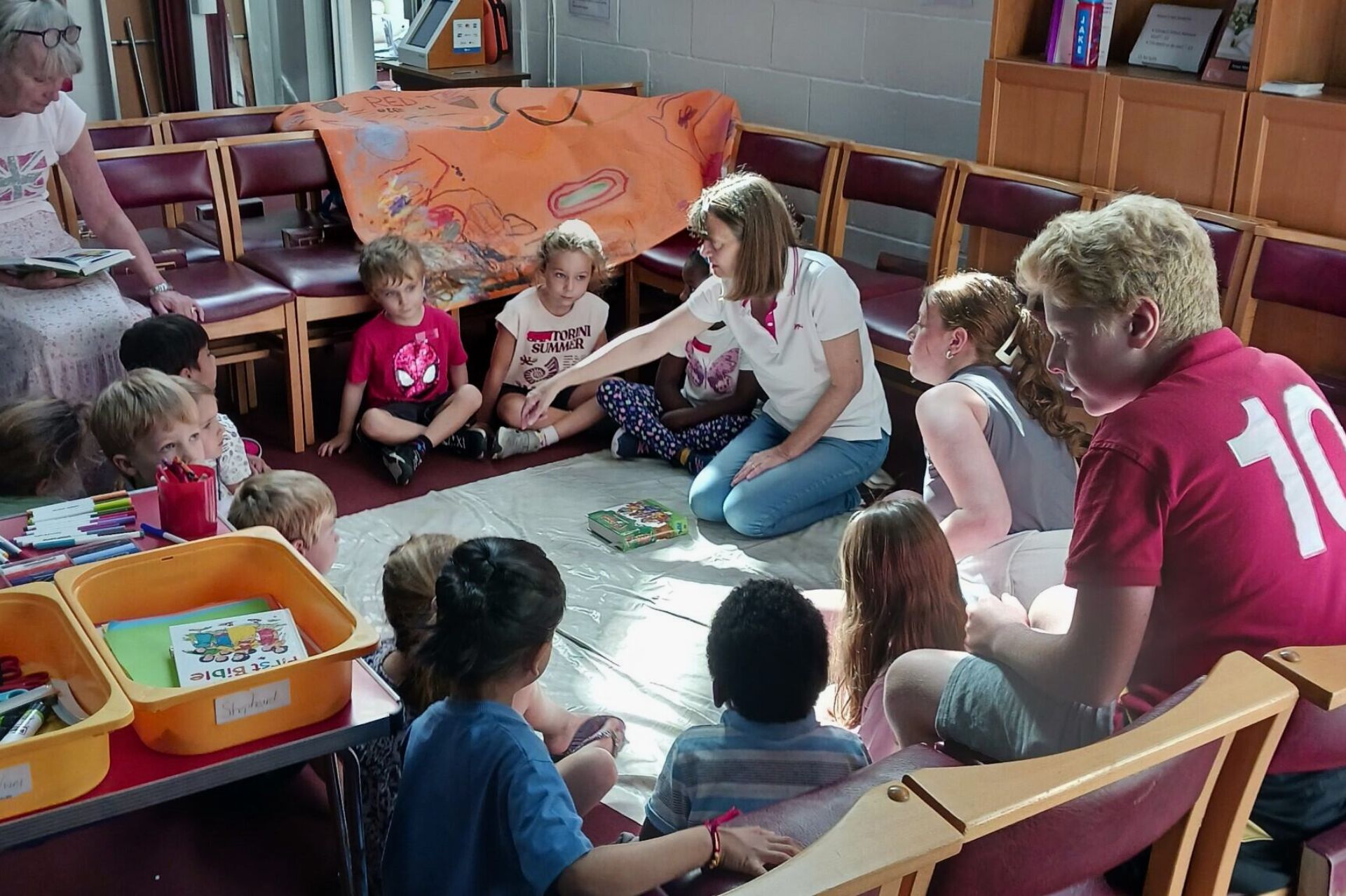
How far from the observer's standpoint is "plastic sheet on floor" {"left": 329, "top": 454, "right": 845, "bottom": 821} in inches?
98.2

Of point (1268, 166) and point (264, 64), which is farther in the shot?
point (264, 64)

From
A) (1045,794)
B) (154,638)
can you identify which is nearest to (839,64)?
(154,638)

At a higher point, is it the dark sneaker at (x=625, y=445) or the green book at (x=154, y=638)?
the green book at (x=154, y=638)

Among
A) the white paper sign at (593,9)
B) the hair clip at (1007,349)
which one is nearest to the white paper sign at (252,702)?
the hair clip at (1007,349)

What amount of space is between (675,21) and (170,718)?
4.21m

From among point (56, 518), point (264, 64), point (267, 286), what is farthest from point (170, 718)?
point (264, 64)

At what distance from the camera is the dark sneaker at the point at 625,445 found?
12.0 feet

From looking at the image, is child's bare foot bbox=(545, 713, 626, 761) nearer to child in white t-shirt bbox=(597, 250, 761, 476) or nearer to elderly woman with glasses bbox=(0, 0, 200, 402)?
child in white t-shirt bbox=(597, 250, 761, 476)

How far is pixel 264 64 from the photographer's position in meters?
6.84

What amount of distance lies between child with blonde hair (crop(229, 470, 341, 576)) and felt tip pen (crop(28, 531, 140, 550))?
0.84 feet

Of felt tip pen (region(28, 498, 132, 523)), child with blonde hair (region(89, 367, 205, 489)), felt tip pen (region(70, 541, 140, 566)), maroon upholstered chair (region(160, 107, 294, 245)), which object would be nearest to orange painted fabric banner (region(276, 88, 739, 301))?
maroon upholstered chair (region(160, 107, 294, 245))

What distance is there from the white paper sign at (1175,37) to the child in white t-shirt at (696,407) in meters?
1.40

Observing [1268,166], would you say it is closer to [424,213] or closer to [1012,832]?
[424,213]

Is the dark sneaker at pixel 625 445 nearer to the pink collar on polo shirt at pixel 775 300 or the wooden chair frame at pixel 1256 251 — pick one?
the pink collar on polo shirt at pixel 775 300
